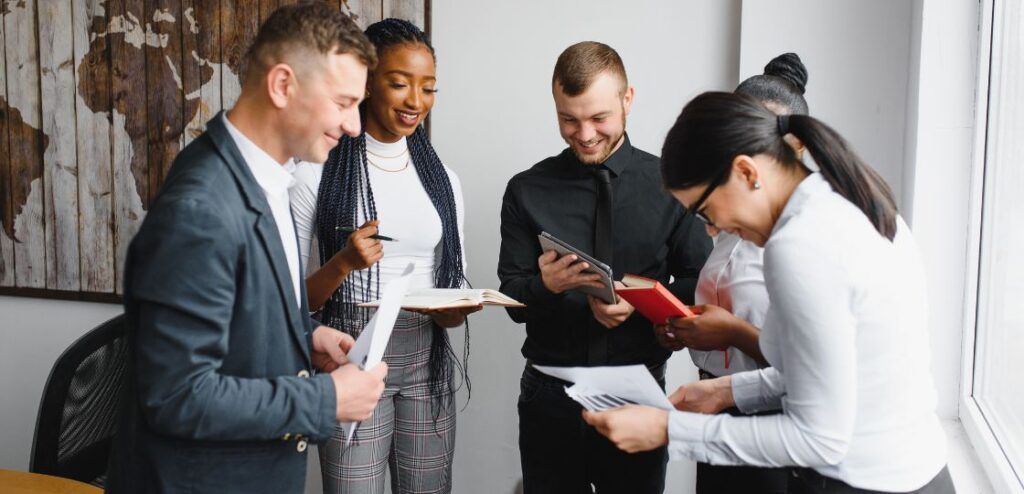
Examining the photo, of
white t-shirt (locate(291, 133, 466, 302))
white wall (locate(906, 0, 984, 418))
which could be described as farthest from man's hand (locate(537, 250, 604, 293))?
white wall (locate(906, 0, 984, 418))

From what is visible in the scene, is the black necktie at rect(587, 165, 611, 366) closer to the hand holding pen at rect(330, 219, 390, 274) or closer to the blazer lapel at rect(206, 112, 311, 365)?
the hand holding pen at rect(330, 219, 390, 274)

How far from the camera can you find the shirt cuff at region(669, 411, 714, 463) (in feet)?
4.10

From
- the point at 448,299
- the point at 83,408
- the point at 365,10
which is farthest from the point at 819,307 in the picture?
the point at 365,10

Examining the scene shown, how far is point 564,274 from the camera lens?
1.82 metres

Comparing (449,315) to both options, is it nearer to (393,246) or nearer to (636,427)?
(393,246)

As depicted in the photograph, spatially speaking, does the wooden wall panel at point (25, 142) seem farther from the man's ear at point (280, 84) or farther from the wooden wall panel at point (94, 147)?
the man's ear at point (280, 84)

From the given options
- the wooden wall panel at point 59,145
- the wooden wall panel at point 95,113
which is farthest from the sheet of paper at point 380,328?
the wooden wall panel at point 59,145

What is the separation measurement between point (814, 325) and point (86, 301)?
2.88 meters

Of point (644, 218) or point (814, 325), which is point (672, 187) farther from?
point (644, 218)

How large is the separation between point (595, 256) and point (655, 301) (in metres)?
0.40

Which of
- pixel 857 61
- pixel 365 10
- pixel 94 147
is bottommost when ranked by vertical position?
pixel 94 147

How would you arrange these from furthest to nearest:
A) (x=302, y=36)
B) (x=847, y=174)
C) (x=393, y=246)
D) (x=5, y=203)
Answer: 1. (x=5, y=203)
2. (x=393, y=246)
3. (x=302, y=36)
4. (x=847, y=174)

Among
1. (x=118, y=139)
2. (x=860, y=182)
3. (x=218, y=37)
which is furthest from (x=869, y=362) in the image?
(x=118, y=139)

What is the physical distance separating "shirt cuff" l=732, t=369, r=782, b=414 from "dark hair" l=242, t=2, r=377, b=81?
2.88 ft
